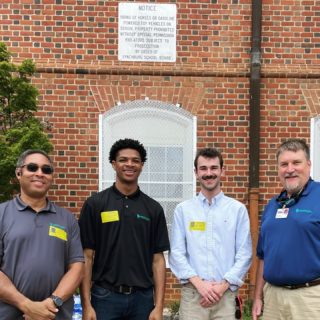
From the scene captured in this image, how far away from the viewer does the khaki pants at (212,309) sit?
412 centimetres

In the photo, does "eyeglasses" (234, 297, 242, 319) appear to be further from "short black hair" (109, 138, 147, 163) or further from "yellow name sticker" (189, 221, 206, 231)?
"short black hair" (109, 138, 147, 163)

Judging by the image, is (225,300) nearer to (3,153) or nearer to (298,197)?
(298,197)

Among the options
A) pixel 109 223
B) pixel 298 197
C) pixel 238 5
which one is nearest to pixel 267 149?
pixel 238 5

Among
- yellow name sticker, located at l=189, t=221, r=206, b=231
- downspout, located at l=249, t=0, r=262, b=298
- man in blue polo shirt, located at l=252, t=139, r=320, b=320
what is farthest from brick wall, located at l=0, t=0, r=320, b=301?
man in blue polo shirt, located at l=252, t=139, r=320, b=320

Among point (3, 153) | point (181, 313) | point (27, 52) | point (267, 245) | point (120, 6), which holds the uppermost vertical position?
point (120, 6)

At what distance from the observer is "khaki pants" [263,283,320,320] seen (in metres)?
3.75

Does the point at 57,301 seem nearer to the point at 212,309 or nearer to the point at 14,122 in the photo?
the point at 212,309

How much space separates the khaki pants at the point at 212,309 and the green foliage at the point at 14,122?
2.65 metres

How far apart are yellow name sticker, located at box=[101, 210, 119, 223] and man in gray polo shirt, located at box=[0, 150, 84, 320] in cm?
31

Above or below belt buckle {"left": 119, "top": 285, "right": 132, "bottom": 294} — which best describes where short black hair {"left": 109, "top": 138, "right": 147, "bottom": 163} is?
above

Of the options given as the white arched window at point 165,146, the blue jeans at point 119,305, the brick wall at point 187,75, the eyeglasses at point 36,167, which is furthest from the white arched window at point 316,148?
the eyeglasses at point 36,167

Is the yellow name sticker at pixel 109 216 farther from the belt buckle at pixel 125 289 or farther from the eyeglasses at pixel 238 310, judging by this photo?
the eyeglasses at pixel 238 310

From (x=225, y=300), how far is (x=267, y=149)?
11.8 ft

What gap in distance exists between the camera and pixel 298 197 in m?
3.97
